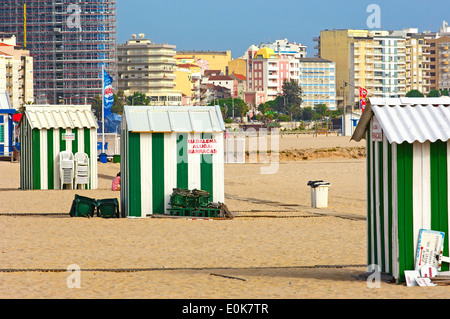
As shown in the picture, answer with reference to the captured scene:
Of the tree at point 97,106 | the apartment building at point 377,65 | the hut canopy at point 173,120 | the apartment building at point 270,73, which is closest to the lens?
the hut canopy at point 173,120

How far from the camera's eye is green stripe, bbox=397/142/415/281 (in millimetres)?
8977

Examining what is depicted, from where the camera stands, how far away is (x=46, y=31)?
512ft

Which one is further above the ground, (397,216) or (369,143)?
(369,143)

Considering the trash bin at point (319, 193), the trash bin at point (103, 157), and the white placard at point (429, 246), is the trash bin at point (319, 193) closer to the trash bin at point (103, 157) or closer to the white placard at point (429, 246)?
the white placard at point (429, 246)

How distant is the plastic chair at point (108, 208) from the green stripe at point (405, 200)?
28.7 ft

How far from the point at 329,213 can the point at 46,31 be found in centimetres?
14378

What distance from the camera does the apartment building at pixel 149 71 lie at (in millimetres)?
165250

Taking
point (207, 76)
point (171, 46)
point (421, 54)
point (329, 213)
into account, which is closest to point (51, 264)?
point (329, 213)

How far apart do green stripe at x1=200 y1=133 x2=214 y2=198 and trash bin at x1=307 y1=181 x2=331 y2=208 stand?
321cm

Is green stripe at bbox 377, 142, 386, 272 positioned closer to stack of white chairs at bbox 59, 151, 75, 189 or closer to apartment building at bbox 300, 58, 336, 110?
stack of white chairs at bbox 59, 151, 75, 189

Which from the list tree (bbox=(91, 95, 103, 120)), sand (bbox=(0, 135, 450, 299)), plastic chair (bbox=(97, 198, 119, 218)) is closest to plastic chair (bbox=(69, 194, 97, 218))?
plastic chair (bbox=(97, 198, 119, 218))

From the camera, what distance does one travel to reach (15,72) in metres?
132

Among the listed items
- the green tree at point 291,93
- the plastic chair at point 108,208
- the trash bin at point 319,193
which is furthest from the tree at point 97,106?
the plastic chair at point 108,208
